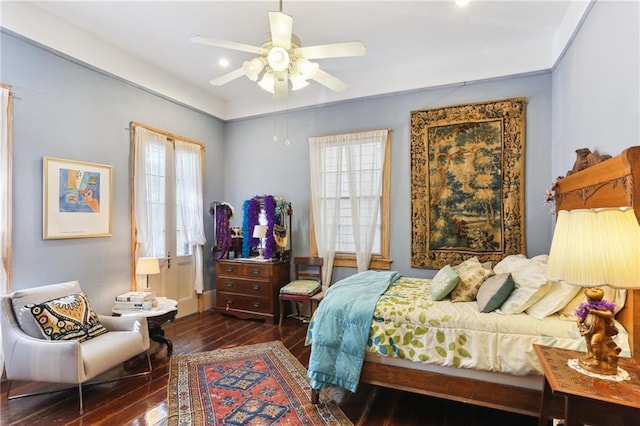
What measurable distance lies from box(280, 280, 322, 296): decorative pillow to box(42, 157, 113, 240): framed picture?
2.16m

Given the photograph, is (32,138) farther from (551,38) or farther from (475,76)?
(551,38)

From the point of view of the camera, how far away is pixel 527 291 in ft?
6.95

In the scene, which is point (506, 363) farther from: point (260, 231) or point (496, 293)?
point (260, 231)


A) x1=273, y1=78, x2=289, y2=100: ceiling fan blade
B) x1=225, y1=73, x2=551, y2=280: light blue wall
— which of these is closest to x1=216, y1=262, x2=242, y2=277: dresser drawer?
x1=225, y1=73, x2=551, y2=280: light blue wall

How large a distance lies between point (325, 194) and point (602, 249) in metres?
3.41

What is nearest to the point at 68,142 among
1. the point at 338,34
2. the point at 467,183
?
the point at 338,34

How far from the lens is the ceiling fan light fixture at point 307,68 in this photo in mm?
2361

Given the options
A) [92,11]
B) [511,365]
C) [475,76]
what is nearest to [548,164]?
[475,76]

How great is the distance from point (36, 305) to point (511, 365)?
3474 millimetres

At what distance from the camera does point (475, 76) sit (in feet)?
12.3

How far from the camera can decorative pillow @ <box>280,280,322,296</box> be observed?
4.10 m

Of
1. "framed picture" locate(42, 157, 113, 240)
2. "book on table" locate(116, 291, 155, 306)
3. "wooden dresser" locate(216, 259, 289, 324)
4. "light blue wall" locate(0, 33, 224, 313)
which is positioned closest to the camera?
"light blue wall" locate(0, 33, 224, 313)

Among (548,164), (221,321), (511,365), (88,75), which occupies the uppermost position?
(88,75)

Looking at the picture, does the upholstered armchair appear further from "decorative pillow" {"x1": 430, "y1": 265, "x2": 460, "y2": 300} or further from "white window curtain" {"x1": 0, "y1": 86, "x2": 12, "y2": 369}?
"decorative pillow" {"x1": 430, "y1": 265, "x2": 460, "y2": 300}
